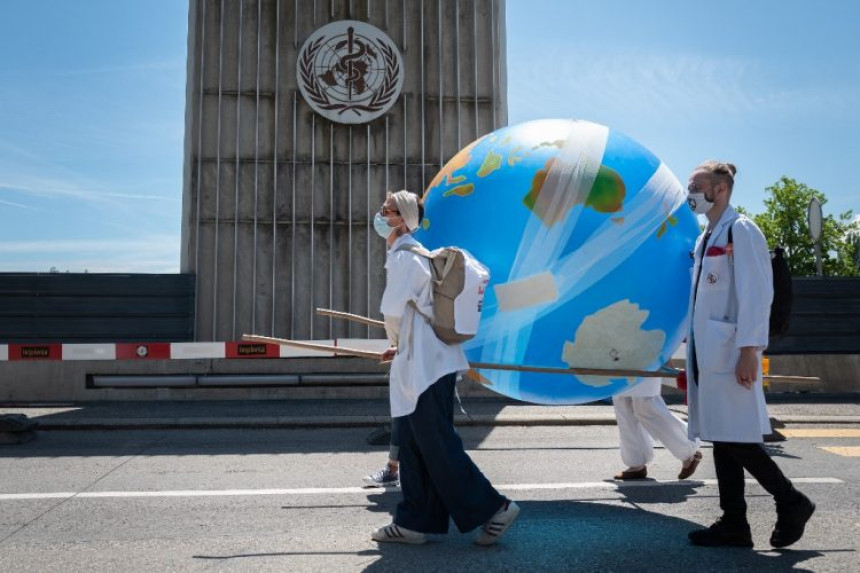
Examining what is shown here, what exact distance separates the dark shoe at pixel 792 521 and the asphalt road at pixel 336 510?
83 mm

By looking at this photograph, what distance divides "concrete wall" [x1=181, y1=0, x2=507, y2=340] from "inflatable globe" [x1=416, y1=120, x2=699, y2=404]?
10614 millimetres

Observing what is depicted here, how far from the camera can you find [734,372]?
3.94m

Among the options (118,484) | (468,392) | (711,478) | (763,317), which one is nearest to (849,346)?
(468,392)

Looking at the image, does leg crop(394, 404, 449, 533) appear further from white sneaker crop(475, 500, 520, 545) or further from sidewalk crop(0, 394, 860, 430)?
sidewalk crop(0, 394, 860, 430)

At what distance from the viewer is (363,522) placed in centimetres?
461

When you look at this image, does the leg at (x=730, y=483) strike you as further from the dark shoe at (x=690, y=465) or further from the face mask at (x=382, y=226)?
the face mask at (x=382, y=226)

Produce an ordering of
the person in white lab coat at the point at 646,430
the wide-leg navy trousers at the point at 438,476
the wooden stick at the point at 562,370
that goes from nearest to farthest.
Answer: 1. the wide-leg navy trousers at the point at 438,476
2. the wooden stick at the point at 562,370
3. the person in white lab coat at the point at 646,430

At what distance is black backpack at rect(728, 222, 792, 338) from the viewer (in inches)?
157

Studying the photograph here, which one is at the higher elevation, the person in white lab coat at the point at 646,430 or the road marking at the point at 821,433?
the person in white lab coat at the point at 646,430

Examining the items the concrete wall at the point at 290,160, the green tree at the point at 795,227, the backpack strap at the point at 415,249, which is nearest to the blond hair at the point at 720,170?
the backpack strap at the point at 415,249

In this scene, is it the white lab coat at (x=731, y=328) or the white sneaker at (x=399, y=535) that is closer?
the white lab coat at (x=731, y=328)

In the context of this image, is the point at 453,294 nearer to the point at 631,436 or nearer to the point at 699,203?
the point at 699,203

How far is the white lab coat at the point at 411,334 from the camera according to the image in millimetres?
3938

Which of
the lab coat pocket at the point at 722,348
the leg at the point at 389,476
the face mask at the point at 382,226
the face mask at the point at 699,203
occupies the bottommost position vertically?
the leg at the point at 389,476
